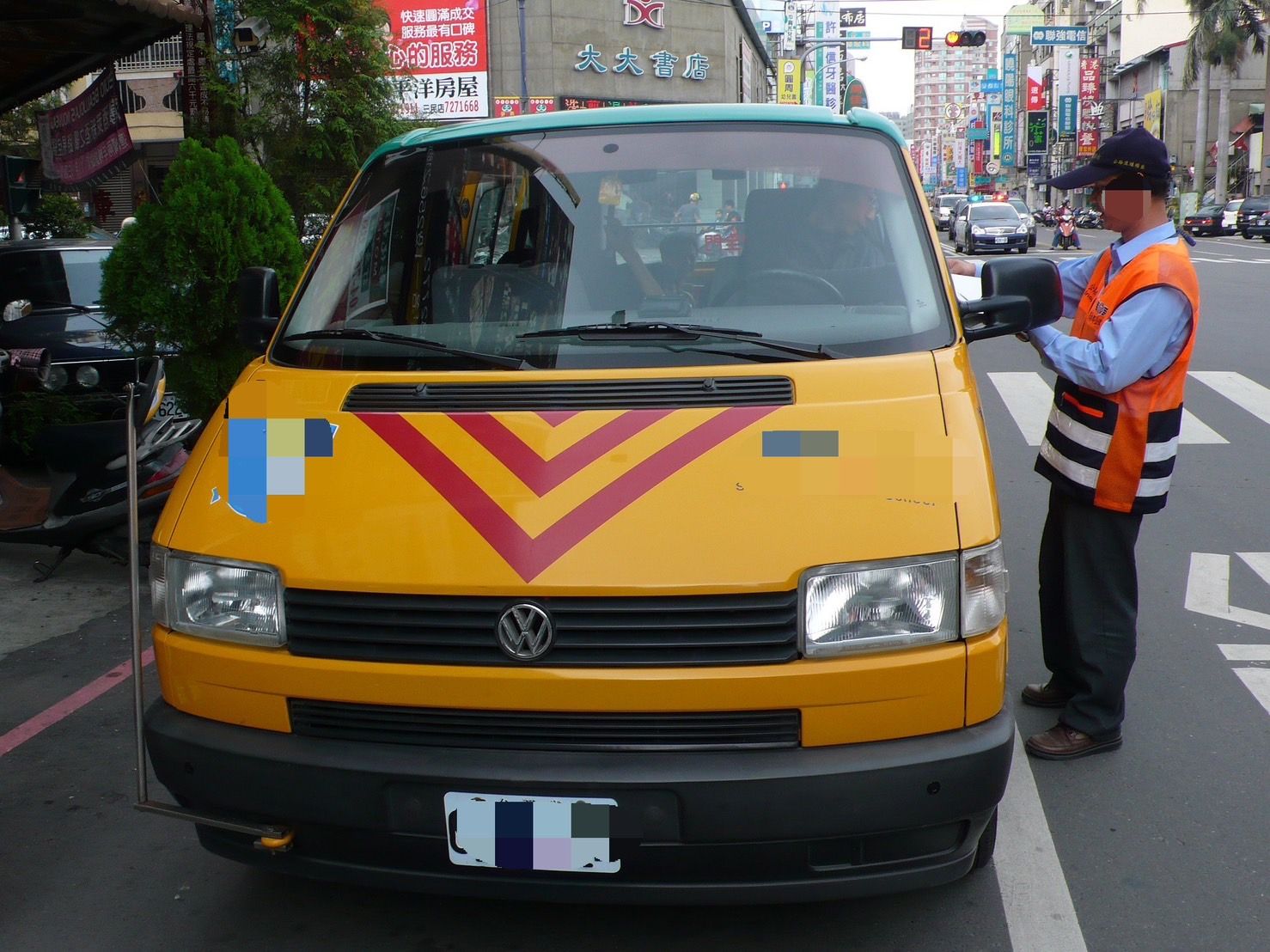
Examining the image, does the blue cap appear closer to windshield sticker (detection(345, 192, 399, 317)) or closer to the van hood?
the van hood

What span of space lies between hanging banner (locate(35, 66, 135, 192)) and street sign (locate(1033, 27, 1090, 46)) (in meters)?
70.5

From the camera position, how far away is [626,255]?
11.6 feet

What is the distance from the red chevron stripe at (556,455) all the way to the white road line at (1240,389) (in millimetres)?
8662

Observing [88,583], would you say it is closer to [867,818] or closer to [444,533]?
[444,533]

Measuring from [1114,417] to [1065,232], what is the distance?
34.9 m

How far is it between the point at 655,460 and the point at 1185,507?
5.65 metres

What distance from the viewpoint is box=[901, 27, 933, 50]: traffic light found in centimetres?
4200

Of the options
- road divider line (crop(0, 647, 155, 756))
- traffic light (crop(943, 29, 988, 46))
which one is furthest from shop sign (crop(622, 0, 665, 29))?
road divider line (crop(0, 647, 155, 756))

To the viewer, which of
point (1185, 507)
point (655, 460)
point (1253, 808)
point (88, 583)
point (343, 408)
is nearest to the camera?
point (655, 460)

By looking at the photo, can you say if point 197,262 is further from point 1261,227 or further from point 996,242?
point 1261,227

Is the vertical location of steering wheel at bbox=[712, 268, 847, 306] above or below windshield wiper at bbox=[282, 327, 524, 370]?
above

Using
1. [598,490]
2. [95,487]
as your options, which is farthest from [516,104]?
[598,490]

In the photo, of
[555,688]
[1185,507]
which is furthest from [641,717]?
[1185,507]

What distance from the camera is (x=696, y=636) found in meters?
2.58
